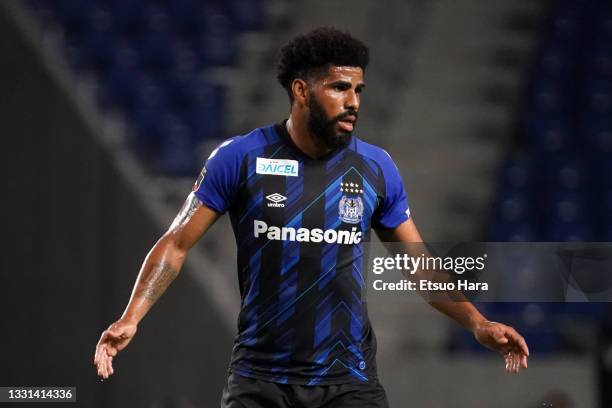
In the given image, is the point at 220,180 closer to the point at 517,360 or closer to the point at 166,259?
the point at 166,259

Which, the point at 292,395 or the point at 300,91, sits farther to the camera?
the point at 300,91

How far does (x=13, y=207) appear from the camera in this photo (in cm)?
661

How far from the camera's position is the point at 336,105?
3.32 metres

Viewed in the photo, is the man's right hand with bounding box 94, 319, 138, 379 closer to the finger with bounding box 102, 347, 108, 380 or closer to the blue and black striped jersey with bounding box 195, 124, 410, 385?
the finger with bounding box 102, 347, 108, 380

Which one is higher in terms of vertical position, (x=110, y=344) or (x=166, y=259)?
(x=166, y=259)

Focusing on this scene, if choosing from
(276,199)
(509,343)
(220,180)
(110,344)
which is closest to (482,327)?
(509,343)

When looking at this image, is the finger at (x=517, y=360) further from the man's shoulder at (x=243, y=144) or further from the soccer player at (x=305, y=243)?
the man's shoulder at (x=243, y=144)

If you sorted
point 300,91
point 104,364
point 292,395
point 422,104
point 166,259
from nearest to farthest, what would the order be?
point 104,364 < point 292,395 < point 166,259 < point 300,91 < point 422,104

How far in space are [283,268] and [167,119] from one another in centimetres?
462

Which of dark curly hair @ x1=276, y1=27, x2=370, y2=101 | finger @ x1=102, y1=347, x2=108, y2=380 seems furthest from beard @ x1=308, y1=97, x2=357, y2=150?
finger @ x1=102, y1=347, x2=108, y2=380

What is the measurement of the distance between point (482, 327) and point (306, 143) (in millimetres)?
856

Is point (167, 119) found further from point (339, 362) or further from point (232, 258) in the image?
point (339, 362)

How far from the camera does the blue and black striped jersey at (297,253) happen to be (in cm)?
323

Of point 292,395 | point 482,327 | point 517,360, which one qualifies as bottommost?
point 292,395
